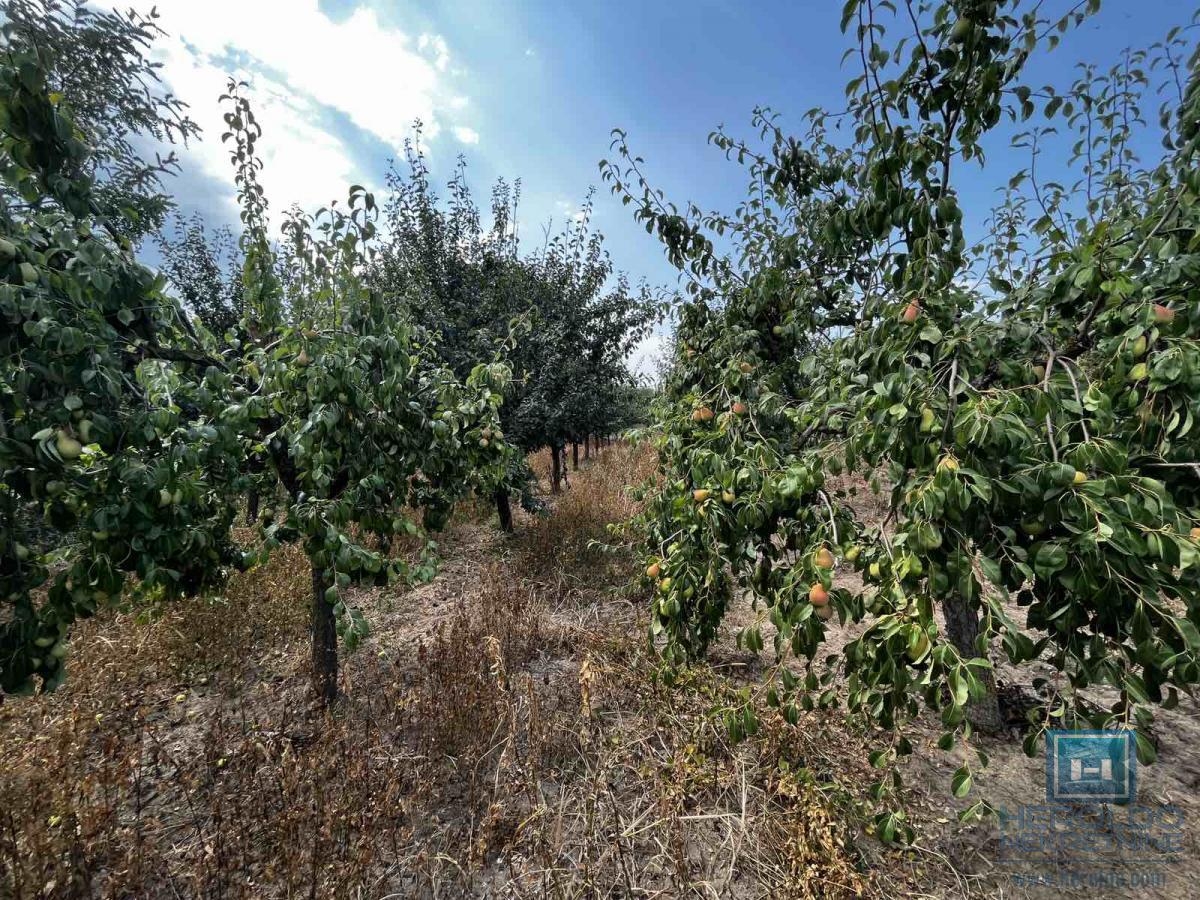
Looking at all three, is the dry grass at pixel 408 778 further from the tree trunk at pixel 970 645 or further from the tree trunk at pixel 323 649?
the tree trunk at pixel 970 645

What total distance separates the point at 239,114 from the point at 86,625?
170 inches

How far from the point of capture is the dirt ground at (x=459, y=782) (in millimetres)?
2035

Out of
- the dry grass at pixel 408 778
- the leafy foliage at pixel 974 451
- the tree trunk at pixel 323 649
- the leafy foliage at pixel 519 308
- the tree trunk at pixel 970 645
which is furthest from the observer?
the leafy foliage at pixel 519 308

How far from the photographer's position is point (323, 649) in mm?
3209

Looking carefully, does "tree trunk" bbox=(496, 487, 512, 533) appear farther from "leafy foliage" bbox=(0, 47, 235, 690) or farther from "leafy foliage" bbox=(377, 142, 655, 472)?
"leafy foliage" bbox=(0, 47, 235, 690)

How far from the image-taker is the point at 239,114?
2205 mm

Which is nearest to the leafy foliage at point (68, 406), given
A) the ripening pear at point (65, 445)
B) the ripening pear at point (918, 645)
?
the ripening pear at point (65, 445)

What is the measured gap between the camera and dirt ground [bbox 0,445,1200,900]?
2035mm

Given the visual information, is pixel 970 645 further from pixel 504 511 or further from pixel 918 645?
pixel 504 511

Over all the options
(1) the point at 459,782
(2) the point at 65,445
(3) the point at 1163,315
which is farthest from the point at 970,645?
(2) the point at 65,445

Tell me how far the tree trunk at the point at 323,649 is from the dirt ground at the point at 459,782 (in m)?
0.14

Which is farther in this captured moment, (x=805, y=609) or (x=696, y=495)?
(x=696, y=495)

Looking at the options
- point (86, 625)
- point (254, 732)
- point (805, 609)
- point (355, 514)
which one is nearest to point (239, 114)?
point (355, 514)

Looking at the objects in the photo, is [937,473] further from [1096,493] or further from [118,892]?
[118,892]
